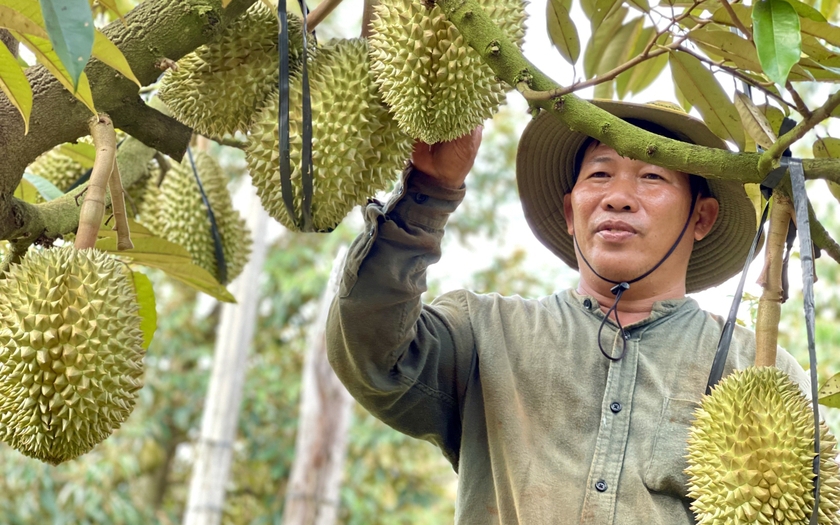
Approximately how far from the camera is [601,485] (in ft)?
4.34

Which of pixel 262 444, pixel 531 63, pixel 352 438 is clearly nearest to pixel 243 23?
pixel 531 63

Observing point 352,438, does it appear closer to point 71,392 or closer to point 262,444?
point 262,444

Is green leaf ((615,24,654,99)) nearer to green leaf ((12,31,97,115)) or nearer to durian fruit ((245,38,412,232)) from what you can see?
durian fruit ((245,38,412,232))

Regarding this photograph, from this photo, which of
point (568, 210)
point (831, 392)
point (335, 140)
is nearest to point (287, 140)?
point (335, 140)

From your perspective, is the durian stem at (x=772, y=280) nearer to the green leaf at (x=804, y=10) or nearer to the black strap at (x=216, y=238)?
the green leaf at (x=804, y=10)

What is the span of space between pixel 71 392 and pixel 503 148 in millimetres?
7234

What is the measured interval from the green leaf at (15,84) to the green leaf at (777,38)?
683 mm

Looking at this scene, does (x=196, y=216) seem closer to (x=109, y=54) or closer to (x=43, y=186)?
(x=43, y=186)

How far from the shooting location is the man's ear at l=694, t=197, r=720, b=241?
1686 mm

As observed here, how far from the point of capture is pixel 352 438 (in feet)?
22.3

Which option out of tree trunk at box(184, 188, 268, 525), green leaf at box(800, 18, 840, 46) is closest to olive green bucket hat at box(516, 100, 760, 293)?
green leaf at box(800, 18, 840, 46)

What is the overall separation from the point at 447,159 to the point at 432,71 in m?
0.29

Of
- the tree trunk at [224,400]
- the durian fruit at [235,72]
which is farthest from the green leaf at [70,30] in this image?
the tree trunk at [224,400]

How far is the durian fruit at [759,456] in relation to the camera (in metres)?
0.83
